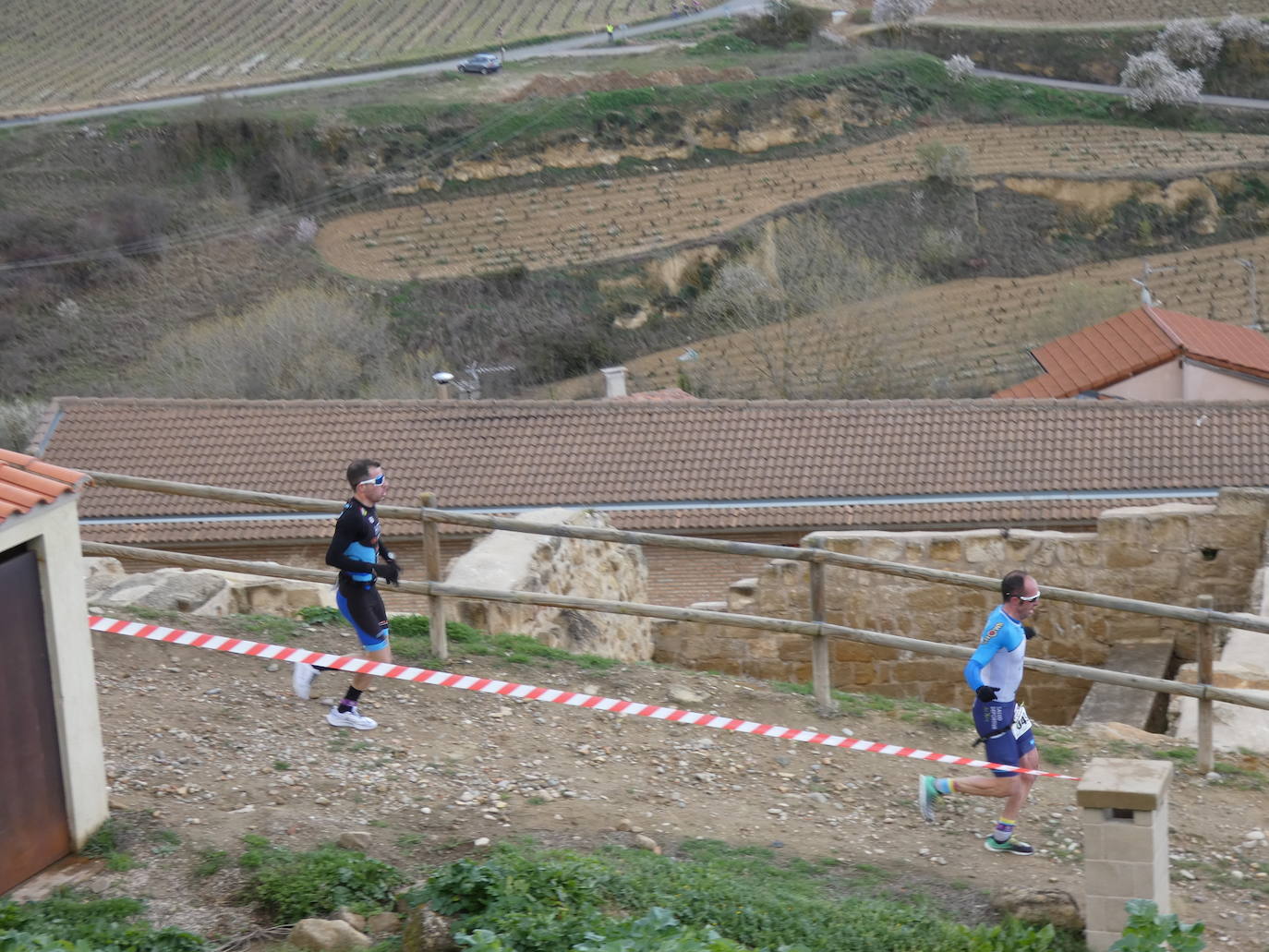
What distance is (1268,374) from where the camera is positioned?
1184 inches

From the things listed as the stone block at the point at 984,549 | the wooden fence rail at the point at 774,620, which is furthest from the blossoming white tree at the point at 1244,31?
the wooden fence rail at the point at 774,620

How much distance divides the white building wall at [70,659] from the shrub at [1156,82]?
62.4m

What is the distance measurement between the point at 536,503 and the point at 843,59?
4360 centimetres

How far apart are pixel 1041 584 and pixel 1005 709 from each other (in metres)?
5.29

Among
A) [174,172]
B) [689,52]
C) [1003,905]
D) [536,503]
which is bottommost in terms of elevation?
[536,503]

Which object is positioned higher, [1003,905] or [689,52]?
[689,52]

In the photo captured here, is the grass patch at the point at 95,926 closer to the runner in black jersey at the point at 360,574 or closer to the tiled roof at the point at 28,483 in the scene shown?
the tiled roof at the point at 28,483

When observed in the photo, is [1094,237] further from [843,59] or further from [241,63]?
[241,63]

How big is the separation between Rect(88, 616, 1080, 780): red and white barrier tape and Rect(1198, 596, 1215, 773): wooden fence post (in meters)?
0.82

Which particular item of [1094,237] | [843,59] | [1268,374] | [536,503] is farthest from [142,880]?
[843,59]

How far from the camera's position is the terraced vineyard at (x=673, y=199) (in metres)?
49.2

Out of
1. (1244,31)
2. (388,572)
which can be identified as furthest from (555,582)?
(1244,31)

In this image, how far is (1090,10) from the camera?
7262 centimetres

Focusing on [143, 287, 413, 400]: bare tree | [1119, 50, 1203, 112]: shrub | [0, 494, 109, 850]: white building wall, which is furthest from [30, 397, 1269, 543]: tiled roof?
[1119, 50, 1203, 112]: shrub
